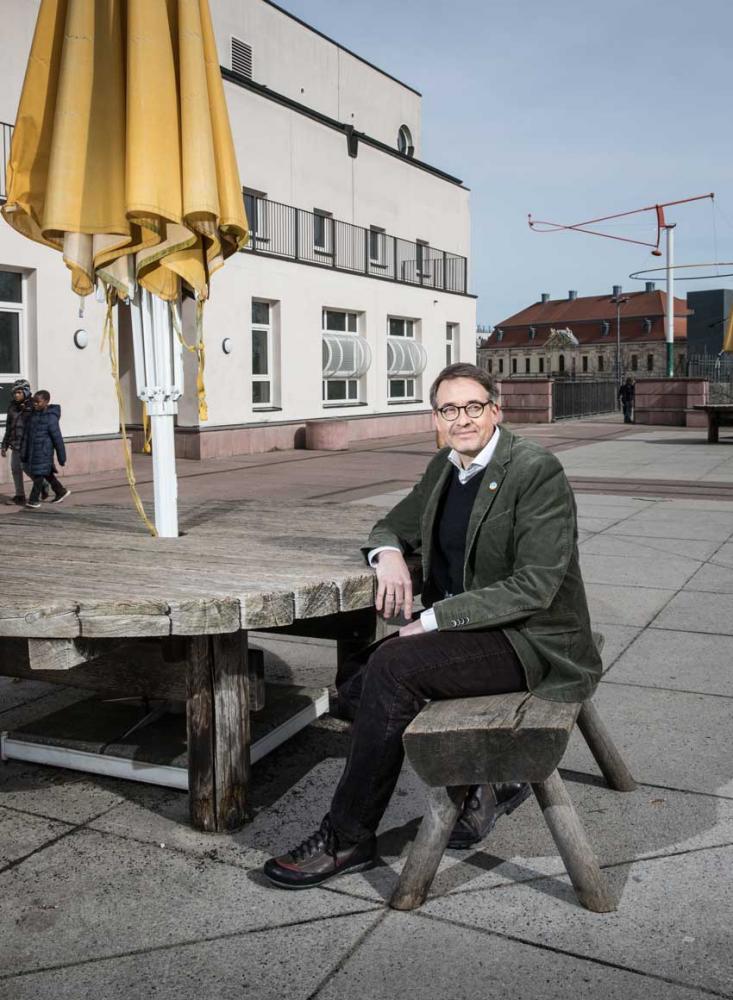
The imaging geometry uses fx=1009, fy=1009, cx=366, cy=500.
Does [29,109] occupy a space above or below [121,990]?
above

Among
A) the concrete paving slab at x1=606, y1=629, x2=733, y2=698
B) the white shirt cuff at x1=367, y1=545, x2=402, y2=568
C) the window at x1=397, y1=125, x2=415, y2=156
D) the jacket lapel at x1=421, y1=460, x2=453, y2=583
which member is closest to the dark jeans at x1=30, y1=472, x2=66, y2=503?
the concrete paving slab at x1=606, y1=629, x2=733, y2=698

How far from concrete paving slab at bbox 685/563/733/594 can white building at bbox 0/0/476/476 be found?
11.9m

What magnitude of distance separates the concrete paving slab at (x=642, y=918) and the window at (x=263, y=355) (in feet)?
66.3

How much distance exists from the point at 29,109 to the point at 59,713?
8.17 ft

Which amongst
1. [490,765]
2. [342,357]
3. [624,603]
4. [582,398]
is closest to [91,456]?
[342,357]

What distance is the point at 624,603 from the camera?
6.70m

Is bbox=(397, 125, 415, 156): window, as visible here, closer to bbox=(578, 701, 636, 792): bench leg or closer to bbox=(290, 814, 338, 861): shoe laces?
bbox=(578, 701, 636, 792): bench leg

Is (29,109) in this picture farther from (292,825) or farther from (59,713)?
(292,825)

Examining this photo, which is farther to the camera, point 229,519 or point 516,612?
point 229,519

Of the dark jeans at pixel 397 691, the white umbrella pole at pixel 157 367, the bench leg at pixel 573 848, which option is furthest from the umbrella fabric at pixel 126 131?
the bench leg at pixel 573 848

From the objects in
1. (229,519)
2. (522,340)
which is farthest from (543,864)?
(522,340)

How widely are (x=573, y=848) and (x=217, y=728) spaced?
3.93 ft

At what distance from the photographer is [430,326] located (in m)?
30.5

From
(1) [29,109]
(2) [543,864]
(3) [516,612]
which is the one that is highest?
(1) [29,109]
